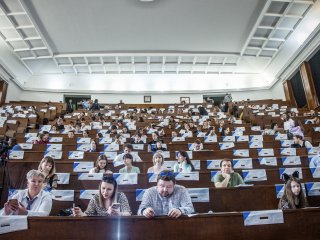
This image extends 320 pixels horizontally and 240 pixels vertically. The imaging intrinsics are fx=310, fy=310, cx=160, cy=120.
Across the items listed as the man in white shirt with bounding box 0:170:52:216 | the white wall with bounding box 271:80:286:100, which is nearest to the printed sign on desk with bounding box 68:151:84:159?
the man in white shirt with bounding box 0:170:52:216

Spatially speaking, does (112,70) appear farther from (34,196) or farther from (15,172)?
(34,196)

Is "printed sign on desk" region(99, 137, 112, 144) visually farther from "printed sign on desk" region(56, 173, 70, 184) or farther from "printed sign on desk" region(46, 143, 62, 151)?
"printed sign on desk" region(56, 173, 70, 184)

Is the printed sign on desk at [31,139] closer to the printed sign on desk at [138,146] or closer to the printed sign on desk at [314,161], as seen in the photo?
the printed sign on desk at [138,146]

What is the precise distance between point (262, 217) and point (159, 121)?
8643 mm

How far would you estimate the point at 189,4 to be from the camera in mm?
11367

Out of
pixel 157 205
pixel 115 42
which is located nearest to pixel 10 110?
pixel 115 42

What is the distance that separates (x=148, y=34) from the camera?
1343cm

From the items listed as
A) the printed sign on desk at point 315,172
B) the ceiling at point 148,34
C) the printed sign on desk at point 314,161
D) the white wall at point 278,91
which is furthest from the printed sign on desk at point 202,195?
the white wall at point 278,91

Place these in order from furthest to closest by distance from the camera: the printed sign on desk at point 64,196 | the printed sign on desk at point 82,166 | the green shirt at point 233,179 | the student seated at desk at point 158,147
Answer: the student seated at desk at point 158,147, the printed sign on desk at point 82,166, the green shirt at point 233,179, the printed sign on desk at point 64,196

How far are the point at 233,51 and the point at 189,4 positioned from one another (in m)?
4.39

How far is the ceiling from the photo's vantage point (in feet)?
37.3

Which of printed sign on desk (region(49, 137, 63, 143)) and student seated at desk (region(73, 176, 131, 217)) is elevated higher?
printed sign on desk (region(49, 137, 63, 143))

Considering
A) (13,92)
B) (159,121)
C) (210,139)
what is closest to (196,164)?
(210,139)

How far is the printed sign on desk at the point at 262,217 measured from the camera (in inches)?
83.6
